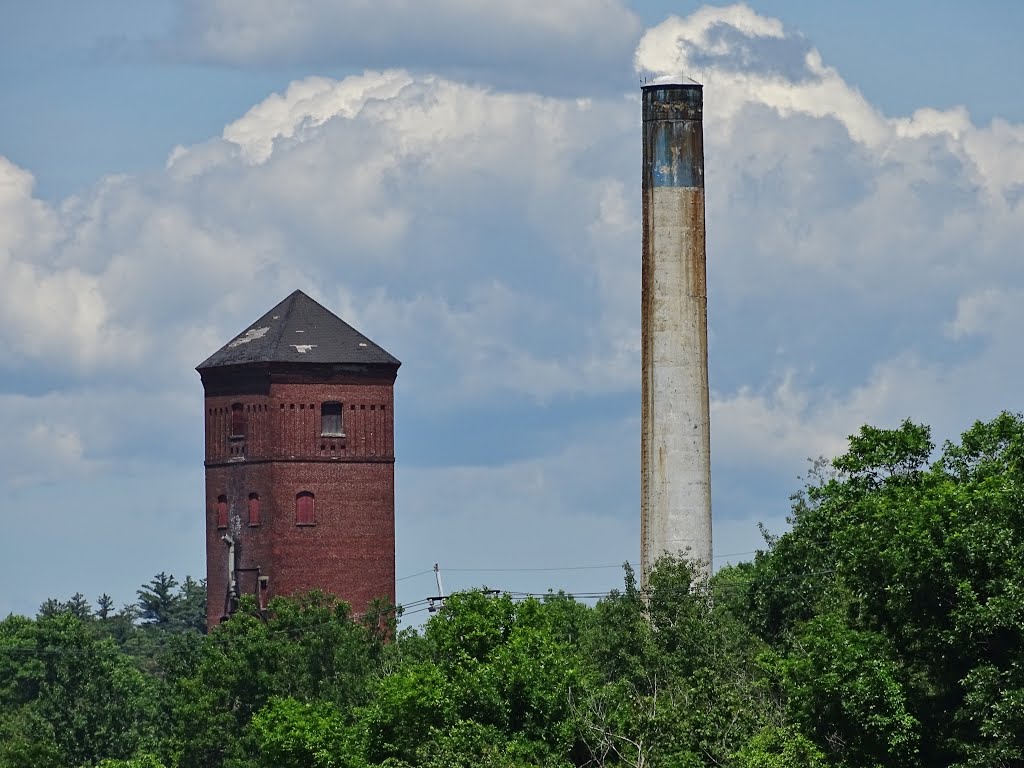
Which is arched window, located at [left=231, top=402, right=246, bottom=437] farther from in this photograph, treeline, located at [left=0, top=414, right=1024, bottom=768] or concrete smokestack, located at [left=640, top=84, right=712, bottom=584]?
concrete smokestack, located at [left=640, top=84, right=712, bottom=584]

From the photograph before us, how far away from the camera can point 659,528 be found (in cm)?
7312

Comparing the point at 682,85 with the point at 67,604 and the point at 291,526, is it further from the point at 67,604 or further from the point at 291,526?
the point at 67,604

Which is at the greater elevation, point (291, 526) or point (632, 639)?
point (291, 526)

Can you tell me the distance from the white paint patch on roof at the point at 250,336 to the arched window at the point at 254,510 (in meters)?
5.98

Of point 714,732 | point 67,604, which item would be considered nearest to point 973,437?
point 714,732

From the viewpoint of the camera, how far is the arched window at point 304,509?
97.6m

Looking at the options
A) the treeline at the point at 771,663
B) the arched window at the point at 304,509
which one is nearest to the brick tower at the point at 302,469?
the arched window at the point at 304,509

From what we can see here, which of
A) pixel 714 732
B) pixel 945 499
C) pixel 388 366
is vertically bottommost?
pixel 714 732

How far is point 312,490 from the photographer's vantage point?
3861 inches

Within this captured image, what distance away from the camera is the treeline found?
153ft

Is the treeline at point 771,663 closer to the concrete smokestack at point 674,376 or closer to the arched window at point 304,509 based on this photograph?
the concrete smokestack at point 674,376

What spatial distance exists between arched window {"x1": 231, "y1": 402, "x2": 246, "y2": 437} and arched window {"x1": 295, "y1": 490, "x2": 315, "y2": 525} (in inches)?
139

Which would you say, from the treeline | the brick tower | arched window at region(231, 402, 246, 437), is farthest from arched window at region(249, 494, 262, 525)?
the treeline

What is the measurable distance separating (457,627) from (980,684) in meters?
14.7
